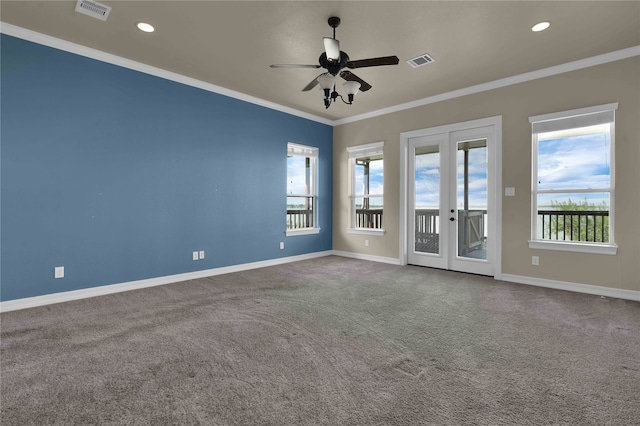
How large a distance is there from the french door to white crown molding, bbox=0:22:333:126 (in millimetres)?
2772

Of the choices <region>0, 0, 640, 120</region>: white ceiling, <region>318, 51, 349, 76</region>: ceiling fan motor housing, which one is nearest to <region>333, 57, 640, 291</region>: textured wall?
<region>0, 0, 640, 120</region>: white ceiling

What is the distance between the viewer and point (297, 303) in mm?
3463

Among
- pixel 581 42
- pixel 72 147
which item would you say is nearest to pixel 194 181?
pixel 72 147

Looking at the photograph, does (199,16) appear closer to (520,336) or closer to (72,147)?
(72,147)

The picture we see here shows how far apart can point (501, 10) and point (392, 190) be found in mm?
3288

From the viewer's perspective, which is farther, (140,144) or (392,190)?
(392,190)

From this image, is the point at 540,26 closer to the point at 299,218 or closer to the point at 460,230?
the point at 460,230

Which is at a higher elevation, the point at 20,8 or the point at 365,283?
the point at 20,8

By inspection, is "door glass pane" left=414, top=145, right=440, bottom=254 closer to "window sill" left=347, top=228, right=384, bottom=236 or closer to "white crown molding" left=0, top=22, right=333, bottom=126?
"window sill" left=347, top=228, right=384, bottom=236

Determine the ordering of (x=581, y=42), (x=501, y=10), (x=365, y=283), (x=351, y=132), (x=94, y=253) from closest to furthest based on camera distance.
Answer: (x=501, y=10) → (x=581, y=42) → (x=94, y=253) → (x=365, y=283) → (x=351, y=132)

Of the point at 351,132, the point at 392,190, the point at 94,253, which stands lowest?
the point at 94,253

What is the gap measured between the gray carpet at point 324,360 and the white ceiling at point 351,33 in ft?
9.36

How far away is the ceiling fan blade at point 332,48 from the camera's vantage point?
262 centimetres

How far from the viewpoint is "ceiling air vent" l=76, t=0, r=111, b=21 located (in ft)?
9.18
